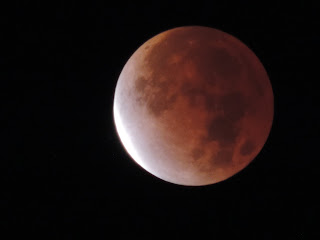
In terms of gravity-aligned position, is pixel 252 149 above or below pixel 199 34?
below

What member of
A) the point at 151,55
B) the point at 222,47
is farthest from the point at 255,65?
the point at 151,55

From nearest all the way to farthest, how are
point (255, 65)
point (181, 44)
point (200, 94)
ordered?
point (200, 94) → point (181, 44) → point (255, 65)

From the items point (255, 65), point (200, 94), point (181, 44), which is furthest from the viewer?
point (255, 65)

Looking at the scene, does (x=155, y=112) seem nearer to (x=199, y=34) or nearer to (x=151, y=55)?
(x=151, y=55)

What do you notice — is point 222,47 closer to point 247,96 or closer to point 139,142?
point 247,96

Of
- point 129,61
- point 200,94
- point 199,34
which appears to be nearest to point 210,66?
point 200,94

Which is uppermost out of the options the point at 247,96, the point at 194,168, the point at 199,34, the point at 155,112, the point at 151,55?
the point at 199,34

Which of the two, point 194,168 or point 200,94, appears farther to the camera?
point 194,168
